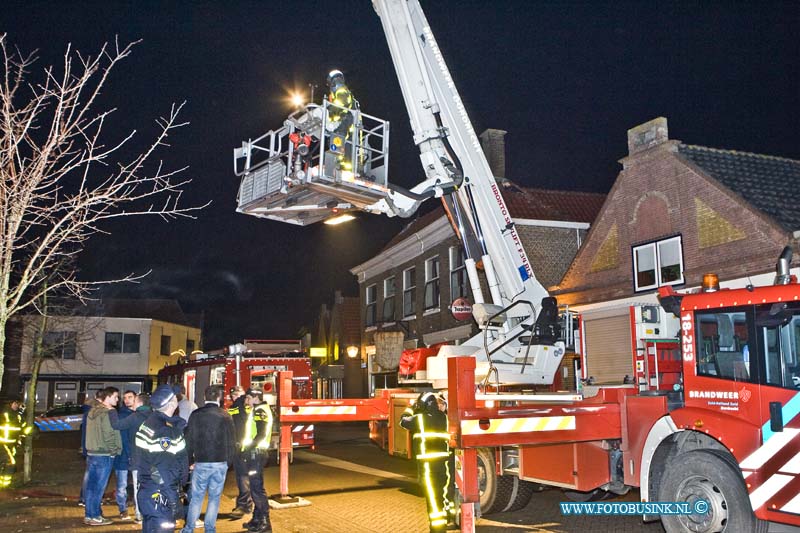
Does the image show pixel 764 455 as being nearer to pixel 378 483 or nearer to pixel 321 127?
pixel 321 127

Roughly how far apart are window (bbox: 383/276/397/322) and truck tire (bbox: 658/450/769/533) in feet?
74.1

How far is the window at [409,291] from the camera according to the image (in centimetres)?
2744

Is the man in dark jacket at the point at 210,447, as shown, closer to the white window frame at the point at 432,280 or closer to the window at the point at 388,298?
the white window frame at the point at 432,280

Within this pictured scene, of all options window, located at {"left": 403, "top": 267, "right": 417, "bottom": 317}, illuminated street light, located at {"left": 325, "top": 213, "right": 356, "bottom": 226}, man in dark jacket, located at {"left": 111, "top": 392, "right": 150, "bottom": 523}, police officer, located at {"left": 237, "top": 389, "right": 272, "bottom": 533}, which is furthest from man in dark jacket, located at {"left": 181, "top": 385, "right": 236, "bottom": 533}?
window, located at {"left": 403, "top": 267, "right": 417, "bottom": 317}

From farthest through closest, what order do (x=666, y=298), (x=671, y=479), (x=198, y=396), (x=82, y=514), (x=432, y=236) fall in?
1. (x=432, y=236)
2. (x=198, y=396)
3. (x=82, y=514)
4. (x=666, y=298)
5. (x=671, y=479)

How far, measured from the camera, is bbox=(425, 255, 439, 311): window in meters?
25.5

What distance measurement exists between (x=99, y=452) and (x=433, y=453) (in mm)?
5211

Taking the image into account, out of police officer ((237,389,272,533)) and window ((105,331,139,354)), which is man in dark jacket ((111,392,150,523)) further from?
window ((105,331,139,354))

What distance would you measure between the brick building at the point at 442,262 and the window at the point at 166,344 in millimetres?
23409

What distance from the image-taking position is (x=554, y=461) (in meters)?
8.58

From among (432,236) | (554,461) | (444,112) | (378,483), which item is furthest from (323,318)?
(554,461)

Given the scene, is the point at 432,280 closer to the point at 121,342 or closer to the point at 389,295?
the point at 389,295

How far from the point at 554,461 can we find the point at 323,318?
1394 inches

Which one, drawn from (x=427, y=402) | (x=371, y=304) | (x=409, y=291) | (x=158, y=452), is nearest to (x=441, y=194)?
(x=427, y=402)
